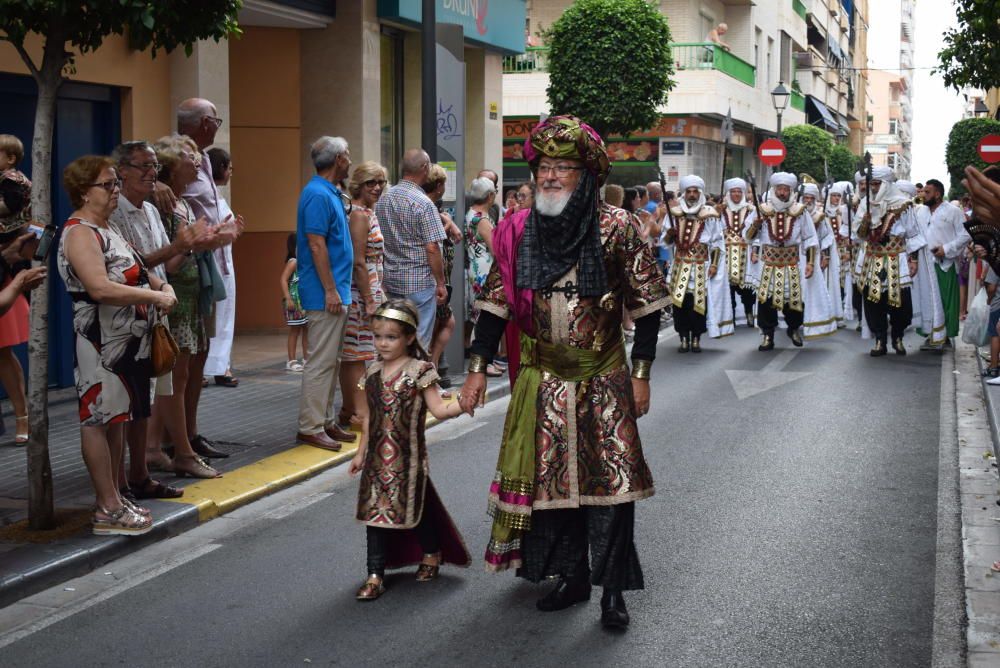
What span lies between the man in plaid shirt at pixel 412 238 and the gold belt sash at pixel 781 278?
275 inches

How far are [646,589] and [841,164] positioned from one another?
46.7 m

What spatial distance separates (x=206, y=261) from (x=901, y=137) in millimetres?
154799

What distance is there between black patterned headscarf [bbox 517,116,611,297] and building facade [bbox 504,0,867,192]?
28.8 metres

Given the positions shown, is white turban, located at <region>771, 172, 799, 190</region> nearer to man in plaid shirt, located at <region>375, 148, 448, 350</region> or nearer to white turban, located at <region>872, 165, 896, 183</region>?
white turban, located at <region>872, 165, 896, 183</region>

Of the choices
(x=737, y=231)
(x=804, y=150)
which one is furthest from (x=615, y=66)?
(x=804, y=150)

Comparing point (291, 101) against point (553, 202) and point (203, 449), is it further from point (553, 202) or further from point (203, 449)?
point (553, 202)

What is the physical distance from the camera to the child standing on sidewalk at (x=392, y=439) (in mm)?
5895

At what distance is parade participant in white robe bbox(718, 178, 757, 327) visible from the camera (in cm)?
1712

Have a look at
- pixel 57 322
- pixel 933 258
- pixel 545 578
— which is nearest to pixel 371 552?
pixel 545 578

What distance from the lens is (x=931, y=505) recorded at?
26.0 feet

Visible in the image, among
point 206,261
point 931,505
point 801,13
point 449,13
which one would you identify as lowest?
point 931,505

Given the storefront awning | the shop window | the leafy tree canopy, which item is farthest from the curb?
the storefront awning

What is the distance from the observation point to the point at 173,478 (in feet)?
26.4

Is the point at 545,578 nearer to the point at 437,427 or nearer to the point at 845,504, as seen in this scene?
the point at 845,504
